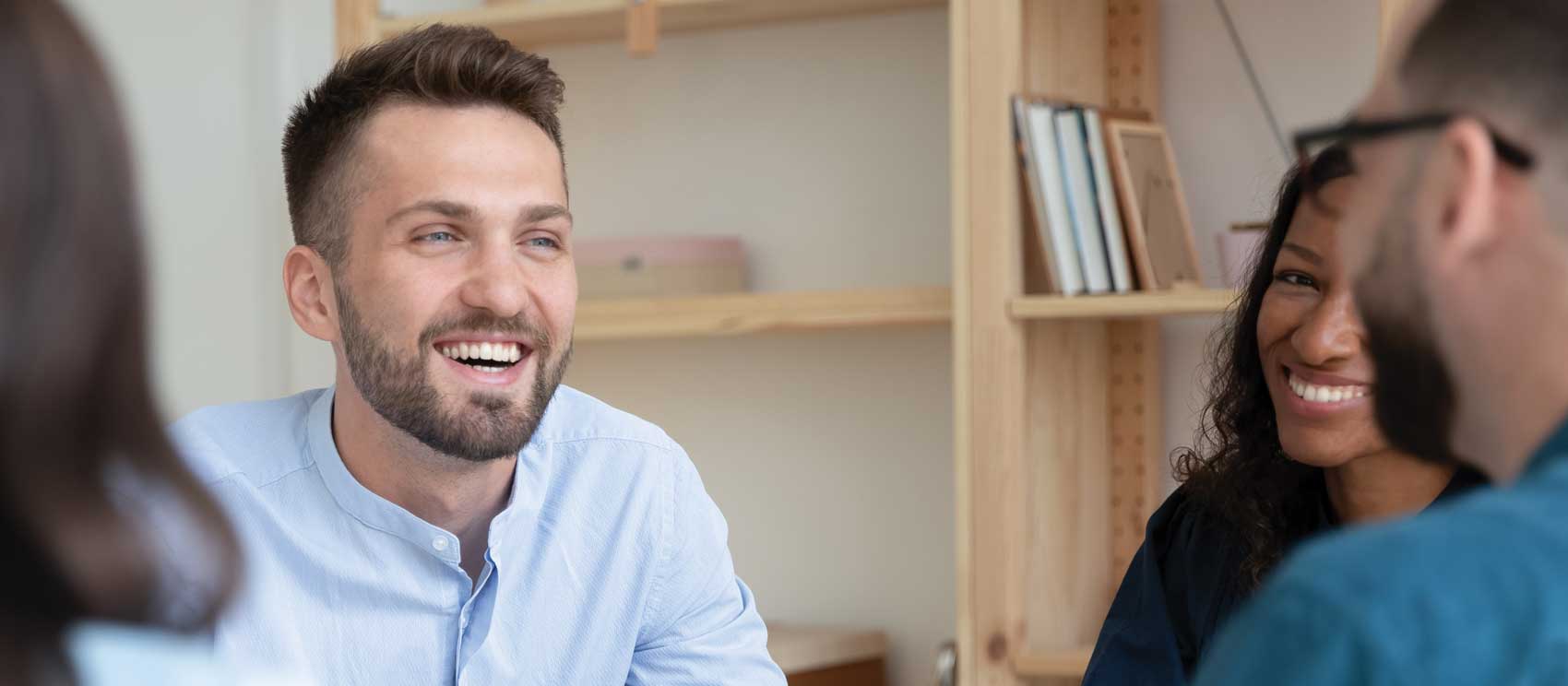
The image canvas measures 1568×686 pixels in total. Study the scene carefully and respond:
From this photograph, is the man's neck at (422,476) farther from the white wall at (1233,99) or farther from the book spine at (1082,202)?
the white wall at (1233,99)

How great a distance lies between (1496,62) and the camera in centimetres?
71

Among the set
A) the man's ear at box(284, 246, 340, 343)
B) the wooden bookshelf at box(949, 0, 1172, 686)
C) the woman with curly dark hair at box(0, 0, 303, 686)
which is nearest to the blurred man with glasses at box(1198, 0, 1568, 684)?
the woman with curly dark hair at box(0, 0, 303, 686)

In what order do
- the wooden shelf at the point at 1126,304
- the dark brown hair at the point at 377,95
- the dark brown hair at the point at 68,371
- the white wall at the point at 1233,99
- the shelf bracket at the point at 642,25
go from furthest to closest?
the shelf bracket at the point at 642,25 → the white wall at the point at 1233,99 → the wooden shelf at the point at 1126,304 → the dark brown hair at the point at 377,95 → the dark brown hair at the point at 68,371

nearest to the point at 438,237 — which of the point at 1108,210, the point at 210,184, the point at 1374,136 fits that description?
the point at 1108,210

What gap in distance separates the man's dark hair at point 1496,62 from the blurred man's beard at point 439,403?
1046 millimetres

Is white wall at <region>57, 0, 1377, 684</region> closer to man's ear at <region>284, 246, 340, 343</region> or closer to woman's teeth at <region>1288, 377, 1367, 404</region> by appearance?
woman's teeth at <region>1288, 377, 1367, 404</region>

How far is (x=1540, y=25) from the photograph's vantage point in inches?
28.3

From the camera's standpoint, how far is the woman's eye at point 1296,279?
63.1 inches

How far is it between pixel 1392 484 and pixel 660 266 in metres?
1.27

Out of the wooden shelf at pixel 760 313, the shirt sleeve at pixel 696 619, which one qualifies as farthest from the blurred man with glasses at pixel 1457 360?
the wooden shelf at pixel 760 313

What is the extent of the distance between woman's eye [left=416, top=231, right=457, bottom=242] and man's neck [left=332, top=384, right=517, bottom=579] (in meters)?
0.18

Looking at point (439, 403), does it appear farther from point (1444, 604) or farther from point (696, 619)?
point (1444, 604)

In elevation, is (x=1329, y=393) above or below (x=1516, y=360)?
below

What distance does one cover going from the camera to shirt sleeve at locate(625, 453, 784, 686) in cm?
162
